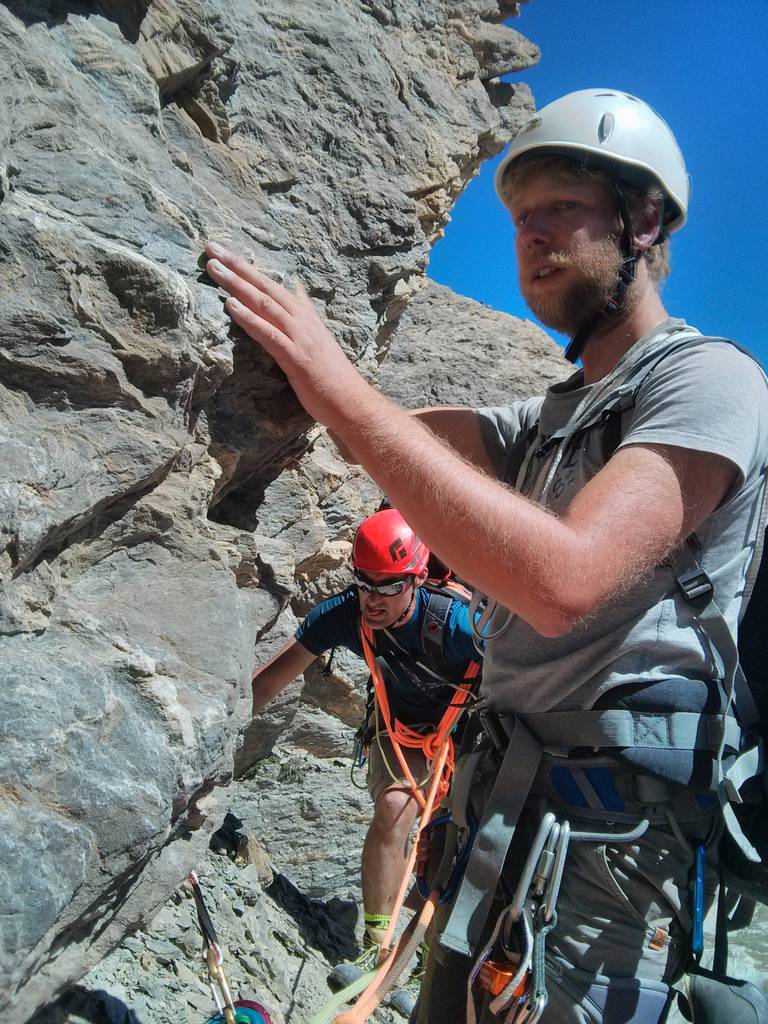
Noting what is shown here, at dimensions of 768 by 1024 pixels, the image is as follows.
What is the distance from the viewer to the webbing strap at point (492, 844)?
2367 mm

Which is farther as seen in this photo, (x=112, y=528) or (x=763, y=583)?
(x=112, y=528)

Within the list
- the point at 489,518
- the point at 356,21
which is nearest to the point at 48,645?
the point at 489,518

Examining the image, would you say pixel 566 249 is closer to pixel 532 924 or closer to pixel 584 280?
pixel 584 280

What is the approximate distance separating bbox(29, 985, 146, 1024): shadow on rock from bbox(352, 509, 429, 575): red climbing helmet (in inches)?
115

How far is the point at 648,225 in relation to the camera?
2.89 meters

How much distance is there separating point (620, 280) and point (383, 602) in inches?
129

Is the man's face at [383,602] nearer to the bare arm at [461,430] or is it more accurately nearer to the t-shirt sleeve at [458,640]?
the t-shirt sleeve at [458,640]

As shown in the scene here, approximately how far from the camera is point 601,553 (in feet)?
6.59

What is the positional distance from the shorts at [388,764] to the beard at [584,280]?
398cm

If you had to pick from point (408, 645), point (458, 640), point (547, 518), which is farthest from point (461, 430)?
point (408, 645)

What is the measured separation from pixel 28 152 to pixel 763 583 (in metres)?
2.80

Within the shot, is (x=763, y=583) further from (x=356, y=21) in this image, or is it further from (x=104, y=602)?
(x=356, y=21)

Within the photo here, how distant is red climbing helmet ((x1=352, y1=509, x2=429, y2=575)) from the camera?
554 centimetres

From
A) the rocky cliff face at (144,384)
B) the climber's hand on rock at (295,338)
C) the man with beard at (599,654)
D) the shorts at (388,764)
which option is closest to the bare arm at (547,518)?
the man with beard at (599,654)
